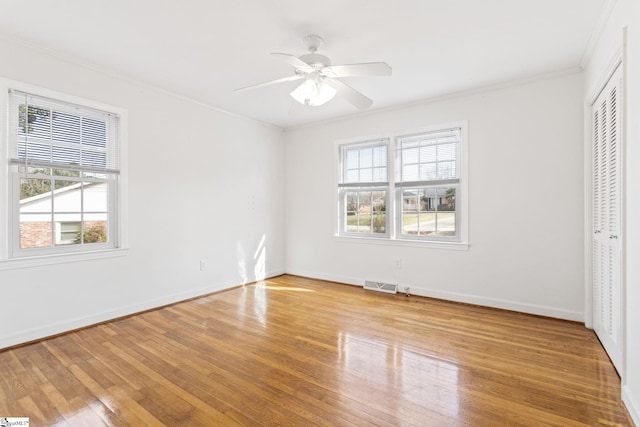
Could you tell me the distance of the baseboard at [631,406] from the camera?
5.45 feet

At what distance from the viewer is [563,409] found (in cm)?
182

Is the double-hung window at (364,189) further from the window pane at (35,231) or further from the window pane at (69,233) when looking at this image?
the window pane at (35,231)

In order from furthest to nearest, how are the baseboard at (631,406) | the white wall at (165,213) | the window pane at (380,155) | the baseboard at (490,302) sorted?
1. the window pane at (380,155)
2. the baseboard at (490,302)
3. the white wall at (165,213)
4. the baseboard at (631,406)

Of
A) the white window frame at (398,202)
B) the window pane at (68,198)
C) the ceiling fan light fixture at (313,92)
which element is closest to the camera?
the ceiling fan light fixture at (313,92)

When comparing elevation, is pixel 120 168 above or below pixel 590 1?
below

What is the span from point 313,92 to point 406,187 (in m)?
2.21

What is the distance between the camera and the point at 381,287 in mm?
4387

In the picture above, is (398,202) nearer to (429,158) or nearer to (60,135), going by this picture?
(429,158)

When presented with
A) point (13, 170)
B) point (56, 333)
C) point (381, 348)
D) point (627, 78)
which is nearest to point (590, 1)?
point (627, 78)

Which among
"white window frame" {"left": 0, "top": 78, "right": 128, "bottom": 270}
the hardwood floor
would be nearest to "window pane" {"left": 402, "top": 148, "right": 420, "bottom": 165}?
the hardwood floor

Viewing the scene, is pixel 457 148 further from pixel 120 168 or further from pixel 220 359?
pixel 120 168

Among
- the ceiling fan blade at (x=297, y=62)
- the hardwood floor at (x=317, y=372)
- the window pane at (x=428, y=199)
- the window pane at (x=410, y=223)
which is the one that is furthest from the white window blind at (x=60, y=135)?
the window pane at (x=428, y=199)

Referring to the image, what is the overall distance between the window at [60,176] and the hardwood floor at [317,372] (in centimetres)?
92

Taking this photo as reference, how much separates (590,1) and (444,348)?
2.74 m
